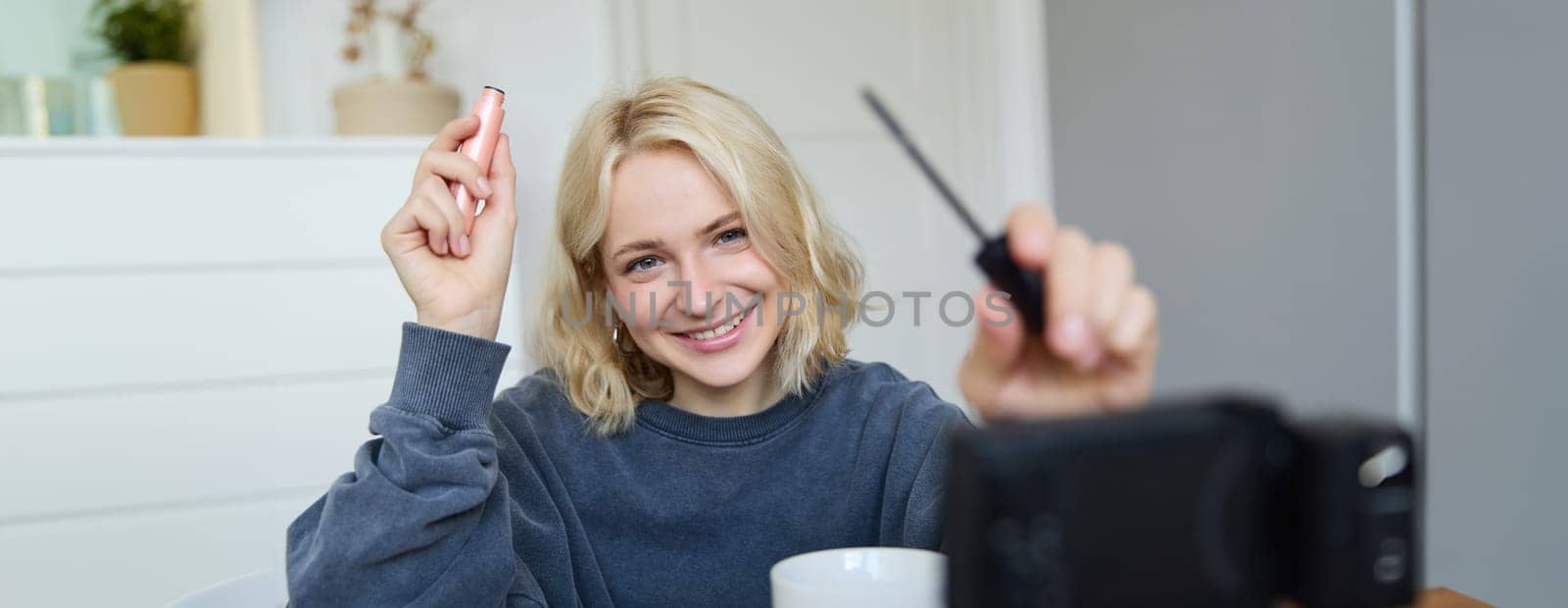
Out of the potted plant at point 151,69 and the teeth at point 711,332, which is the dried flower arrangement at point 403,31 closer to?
the potted plant at point 151,69

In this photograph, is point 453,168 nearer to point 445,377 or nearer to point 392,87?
point 445,377

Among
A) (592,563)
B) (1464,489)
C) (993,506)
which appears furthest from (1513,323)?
(993,506)

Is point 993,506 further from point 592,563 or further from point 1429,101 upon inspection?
point 1429,101

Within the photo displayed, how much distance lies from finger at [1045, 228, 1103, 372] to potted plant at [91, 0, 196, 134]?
2062 millimetres

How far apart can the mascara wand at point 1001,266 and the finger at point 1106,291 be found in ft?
0.06

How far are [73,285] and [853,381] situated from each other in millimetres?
1288

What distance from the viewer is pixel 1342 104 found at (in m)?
1.80

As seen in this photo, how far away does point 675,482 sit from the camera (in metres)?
1.07

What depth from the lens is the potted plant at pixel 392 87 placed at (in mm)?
2092

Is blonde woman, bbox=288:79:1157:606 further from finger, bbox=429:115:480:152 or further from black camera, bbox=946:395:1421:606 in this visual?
black camera, bbox=946:395:1421:606

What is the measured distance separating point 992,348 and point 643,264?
63 cm

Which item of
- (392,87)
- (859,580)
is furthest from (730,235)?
(392,87)

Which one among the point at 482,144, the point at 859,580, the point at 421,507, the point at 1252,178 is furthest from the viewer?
the point at 1252,178

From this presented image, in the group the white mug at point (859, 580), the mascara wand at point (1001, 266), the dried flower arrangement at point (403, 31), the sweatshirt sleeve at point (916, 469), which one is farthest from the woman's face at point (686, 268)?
the dried flower arrangement at point (403, 31)
